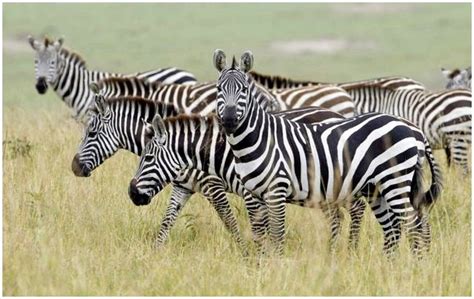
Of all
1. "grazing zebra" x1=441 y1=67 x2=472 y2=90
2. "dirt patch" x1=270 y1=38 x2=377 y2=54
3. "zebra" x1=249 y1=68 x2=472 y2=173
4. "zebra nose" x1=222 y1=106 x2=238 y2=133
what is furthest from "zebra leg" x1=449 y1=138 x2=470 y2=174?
"dirt patch" x1=270 y1=38 x2=377 y2=54

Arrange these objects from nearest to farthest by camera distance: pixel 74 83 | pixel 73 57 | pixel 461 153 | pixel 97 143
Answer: pixel 97 143
pixel 461 153
pixel 74 83
pixel 73 57

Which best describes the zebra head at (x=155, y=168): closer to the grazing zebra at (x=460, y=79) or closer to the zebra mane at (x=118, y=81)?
the zebra mane at (x=118, y=81)

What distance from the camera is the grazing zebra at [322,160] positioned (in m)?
7.08

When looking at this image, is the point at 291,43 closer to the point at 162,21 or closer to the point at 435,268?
the point at 162,21

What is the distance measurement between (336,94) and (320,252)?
4663 mm

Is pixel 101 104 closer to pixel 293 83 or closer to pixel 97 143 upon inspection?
pixel 97 143

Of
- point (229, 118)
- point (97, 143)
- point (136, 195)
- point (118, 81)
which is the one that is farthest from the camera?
point (118, 81)

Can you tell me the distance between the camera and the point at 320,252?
6.85m

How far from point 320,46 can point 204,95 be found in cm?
3025

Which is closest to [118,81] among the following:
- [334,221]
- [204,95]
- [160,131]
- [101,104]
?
[204,95]

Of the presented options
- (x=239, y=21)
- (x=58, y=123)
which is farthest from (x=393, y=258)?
(x=239, y=21)

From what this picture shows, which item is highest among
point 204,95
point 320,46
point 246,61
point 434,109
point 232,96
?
point 320,46

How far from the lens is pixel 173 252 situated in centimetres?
751

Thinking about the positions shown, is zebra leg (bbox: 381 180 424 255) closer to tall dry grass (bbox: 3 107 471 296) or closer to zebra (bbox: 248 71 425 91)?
tall dry grass (bbox: 3 107 471 296)
